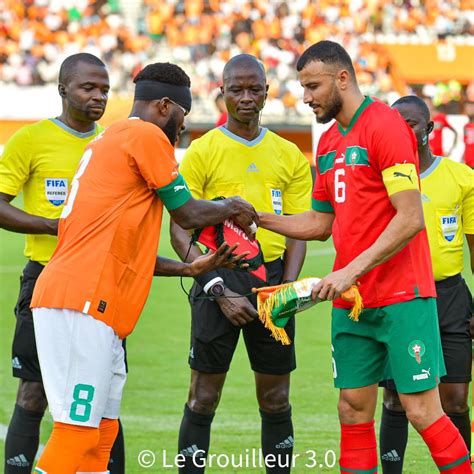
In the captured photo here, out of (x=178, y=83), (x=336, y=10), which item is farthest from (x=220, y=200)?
(x=336, y=10)

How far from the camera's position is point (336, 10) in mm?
33844

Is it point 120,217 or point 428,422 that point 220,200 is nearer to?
point 120,217

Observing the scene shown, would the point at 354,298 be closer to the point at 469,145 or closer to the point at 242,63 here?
the point at 242,63

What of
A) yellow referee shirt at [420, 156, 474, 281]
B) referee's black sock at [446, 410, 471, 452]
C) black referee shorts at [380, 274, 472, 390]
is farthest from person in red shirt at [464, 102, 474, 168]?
referee's black sock at [446, 410, 471, 452]

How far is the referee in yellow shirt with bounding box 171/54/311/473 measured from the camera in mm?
6027

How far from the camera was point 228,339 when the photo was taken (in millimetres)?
6062

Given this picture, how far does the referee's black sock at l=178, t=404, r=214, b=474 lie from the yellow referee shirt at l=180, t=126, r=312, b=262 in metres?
1.05

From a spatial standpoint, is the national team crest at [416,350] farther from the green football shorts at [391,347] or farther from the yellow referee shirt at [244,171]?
the yellow referee shirt at [244,171]

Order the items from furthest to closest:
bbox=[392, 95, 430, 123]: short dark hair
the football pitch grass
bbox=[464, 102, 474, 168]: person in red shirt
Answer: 1. bbox=[464, 102, 474, 168]: person in red shirt
2. the football pitch grass
3. bbox=[392, 95, 430, 123]: short dark hair

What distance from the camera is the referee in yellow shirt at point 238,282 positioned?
603 centimetres

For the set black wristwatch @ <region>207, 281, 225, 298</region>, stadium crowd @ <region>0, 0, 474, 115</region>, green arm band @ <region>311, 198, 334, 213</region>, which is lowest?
black wristwatch @ <region>207, 281, 225, 298</region>

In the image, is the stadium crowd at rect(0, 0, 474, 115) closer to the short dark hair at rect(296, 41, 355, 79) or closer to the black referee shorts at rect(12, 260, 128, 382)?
the black referee shorts at rect(12, 260, 128, 382)

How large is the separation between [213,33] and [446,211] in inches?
1004

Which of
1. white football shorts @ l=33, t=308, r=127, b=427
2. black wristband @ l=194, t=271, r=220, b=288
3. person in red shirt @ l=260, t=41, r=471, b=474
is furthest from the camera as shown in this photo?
black wristband @ l=194, t=271, r=220, b=288
